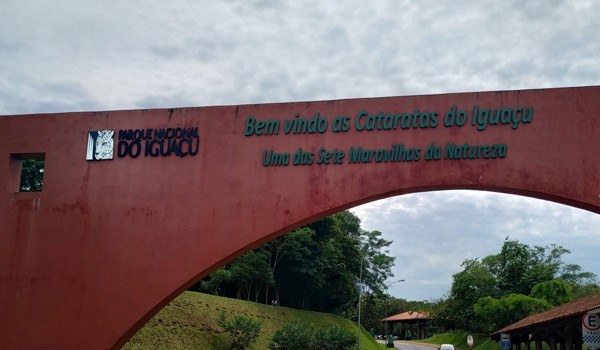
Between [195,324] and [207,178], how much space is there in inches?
579

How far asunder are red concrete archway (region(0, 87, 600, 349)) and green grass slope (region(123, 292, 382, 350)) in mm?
7559

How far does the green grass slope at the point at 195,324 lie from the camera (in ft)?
69.1

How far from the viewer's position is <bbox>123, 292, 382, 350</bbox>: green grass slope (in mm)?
21047

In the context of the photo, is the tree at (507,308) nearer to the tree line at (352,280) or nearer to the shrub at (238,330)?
the tree line at (352,280)

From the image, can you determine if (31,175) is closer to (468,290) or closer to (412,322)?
(468,290)

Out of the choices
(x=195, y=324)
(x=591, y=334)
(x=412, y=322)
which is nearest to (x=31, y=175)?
(x=195, y=324)

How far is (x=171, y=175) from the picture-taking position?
12.0 meters

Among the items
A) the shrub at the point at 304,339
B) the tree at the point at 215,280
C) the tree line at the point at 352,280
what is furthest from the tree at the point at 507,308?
the tree at the point at 215,280

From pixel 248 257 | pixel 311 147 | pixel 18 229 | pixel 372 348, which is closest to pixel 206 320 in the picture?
pixel 248 257

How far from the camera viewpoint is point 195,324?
81.7ft

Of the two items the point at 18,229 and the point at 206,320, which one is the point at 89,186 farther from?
the point at 206,320

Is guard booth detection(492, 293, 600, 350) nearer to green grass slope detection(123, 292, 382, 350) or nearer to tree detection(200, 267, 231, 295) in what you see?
green grass slope detection(123, 292, 382, 350)

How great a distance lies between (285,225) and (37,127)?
5.79m

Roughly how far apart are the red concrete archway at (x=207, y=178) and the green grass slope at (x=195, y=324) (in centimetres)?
756
